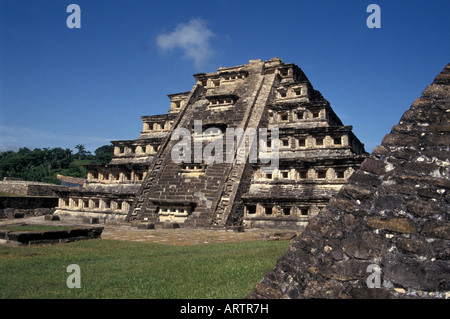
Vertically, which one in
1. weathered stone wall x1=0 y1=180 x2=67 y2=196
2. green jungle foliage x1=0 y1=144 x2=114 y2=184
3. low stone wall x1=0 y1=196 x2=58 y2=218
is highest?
green jungle foliage x1=0 y1=144 x2=114 y2=184

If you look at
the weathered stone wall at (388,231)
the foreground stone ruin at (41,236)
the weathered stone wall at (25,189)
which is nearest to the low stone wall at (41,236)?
the foreground stone ruin at (41,236)

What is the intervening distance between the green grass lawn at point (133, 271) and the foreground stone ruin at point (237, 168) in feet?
26.9

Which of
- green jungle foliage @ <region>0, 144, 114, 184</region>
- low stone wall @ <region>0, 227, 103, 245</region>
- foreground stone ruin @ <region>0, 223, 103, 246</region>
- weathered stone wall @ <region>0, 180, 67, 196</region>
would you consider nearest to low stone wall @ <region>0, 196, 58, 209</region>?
weathered stone wall @ <region>0, 180, 67, 196</region>

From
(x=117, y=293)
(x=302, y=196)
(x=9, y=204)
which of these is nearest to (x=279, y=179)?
(x=302, y=196)

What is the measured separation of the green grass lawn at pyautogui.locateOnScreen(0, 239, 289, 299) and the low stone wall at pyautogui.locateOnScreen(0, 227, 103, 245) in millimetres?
434

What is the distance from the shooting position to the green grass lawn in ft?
18.0

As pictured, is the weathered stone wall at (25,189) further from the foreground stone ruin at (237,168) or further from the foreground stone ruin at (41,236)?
the foreground stone ruin at (41,236)

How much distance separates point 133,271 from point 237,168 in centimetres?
1323

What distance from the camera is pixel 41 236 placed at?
10.7m

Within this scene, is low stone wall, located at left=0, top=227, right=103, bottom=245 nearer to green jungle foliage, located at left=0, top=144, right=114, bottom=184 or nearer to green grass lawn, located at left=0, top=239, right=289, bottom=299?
green grass lawn, located at left=0, top=239, right=289, bottom=299

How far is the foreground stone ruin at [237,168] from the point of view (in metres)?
18.6

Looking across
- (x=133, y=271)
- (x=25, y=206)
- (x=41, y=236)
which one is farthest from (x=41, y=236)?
(x=25, y=206)

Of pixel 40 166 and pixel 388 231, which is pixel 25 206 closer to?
pixel 388 231
